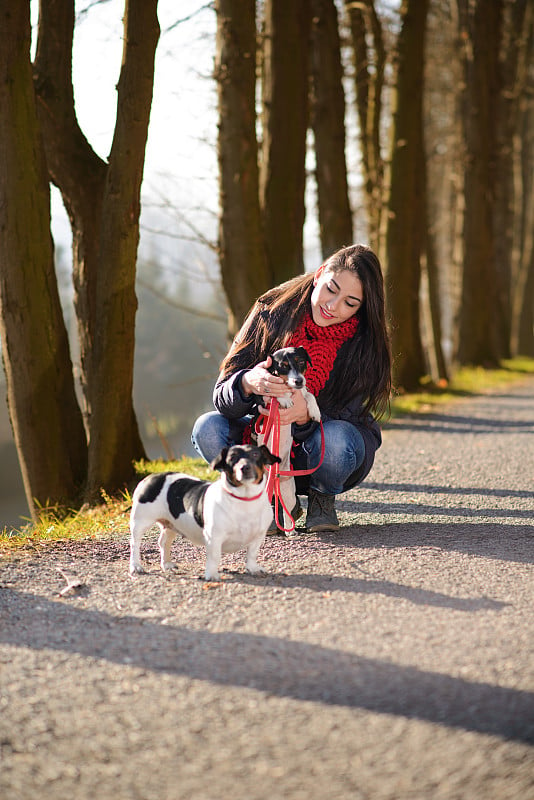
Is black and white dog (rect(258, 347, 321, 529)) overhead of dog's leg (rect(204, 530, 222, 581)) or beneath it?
overhead

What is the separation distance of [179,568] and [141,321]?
33295 millimetres

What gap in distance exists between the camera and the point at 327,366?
4828 millimetres

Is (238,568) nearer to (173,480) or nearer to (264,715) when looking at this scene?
(173,480)

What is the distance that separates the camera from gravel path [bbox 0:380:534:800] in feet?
7.54

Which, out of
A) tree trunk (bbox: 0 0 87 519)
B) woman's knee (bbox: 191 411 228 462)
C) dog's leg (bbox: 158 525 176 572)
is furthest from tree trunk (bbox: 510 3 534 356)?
dog's leg (bbox: 158 525 176 572)

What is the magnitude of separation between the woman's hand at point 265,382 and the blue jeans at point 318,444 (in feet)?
1.80

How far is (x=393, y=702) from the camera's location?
2.69 metres

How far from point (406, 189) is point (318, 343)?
974 centimetres

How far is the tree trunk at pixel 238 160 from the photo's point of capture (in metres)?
9.31

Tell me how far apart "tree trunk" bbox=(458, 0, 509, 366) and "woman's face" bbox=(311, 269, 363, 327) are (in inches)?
544

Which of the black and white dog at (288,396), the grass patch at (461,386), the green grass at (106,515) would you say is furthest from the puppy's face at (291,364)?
the grass patch at (461,386)

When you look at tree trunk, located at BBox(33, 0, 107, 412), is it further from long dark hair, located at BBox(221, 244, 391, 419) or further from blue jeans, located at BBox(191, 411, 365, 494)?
long dark hair, located at BBox(221, 244, 391, 419)

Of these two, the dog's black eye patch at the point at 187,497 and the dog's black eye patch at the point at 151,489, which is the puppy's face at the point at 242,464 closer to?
the dog's black eye patch at the point at 187,497

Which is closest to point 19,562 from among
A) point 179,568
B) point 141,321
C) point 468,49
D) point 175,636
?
point 179,568
